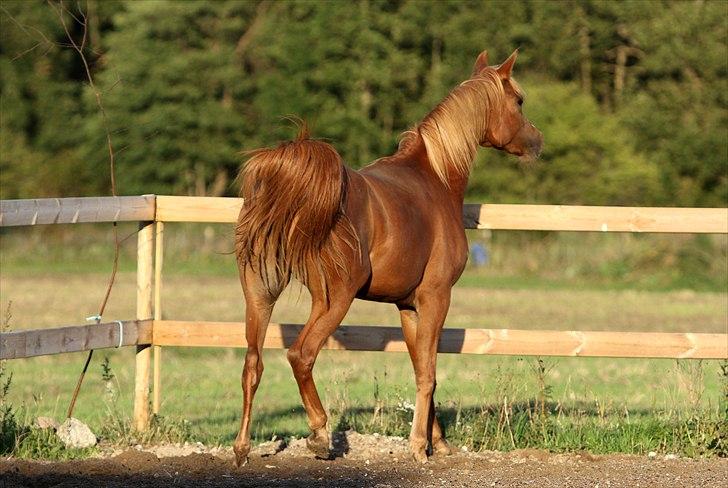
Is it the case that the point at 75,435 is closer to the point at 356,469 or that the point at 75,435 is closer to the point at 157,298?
the point at 157,298

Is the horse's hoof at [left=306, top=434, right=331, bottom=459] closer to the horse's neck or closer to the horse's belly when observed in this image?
the horse's belly

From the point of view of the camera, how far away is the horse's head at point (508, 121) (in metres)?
7.41

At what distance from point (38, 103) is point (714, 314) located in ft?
86.3

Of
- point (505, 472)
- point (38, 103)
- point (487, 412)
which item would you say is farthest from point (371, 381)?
point (38, 103)

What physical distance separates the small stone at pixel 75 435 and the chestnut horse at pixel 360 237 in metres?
1.11

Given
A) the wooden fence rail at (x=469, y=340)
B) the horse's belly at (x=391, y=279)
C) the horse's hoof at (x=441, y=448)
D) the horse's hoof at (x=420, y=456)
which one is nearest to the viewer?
the horse's belly at (x=391, y=279)

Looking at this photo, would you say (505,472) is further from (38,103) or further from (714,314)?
(38,103)

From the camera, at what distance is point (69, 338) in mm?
6598

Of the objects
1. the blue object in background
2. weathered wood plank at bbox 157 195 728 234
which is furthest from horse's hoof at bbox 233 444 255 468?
the blue object in background

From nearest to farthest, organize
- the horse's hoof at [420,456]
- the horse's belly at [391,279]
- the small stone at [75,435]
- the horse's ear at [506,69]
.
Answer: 1. the horse's belly at [391,279]
2. the horse's hoof at [420,456]
3. the small stone at [75,435]
4. the horse's ear at [506,69]

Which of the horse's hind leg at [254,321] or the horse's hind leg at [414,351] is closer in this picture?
the horse's hind leg at [254,321]

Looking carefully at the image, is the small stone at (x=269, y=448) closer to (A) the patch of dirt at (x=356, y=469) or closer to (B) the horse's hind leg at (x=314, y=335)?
(A) the patch of dirt at (x=356, y=469)

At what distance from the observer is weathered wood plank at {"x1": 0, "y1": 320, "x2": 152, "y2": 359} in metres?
6.18

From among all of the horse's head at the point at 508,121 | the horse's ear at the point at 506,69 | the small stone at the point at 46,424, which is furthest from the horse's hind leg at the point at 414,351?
the small stone at the point at 46,424
